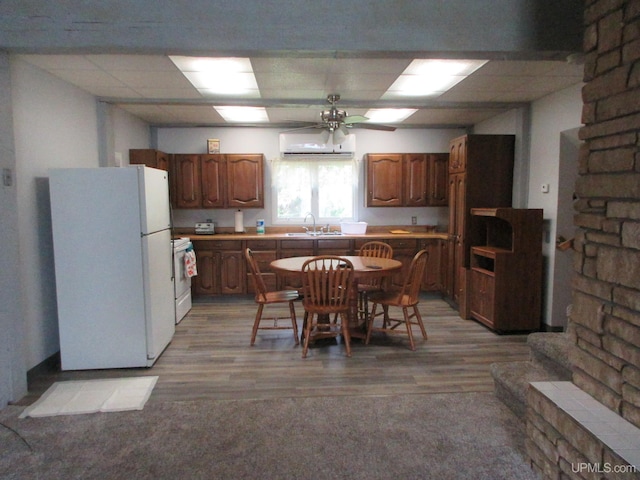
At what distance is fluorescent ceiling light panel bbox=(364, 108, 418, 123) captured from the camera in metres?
4.80

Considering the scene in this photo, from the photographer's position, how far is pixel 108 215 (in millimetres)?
3096

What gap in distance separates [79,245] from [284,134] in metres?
3.20

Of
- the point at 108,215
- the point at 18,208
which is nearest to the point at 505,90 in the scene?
the point at 108,215

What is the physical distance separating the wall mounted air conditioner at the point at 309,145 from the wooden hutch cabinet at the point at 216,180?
402mm

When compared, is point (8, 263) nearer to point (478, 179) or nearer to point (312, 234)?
point (312, 234)

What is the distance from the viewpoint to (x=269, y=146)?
19.0 ft

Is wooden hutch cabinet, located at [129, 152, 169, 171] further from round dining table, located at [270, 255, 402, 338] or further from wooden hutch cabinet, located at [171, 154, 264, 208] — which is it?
round dining table, located at [270, 255, 402, 338]

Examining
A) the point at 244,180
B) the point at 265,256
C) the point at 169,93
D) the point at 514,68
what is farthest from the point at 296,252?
the point at 514,68

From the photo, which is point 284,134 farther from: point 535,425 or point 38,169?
point 535,425

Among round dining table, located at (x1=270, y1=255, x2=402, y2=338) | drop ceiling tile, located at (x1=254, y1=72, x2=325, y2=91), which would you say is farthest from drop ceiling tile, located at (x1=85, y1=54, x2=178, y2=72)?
round dining table, located at (x1=270, y1=255, x2=402, y2=338)

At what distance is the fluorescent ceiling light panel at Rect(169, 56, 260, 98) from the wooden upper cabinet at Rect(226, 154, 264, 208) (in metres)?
1.37

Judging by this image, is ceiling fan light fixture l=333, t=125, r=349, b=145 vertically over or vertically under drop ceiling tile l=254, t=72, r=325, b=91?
under

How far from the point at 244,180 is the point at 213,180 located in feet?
1.39

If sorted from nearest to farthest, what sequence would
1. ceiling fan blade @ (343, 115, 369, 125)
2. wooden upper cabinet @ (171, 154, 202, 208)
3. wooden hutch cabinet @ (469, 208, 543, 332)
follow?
ceiling fan blade @ (343, 115, 369, 125) → wooden hutch cabinet @ (469, 208, 543, 332) → wooden upper cabinet @ (171, 154, 202, 208)
